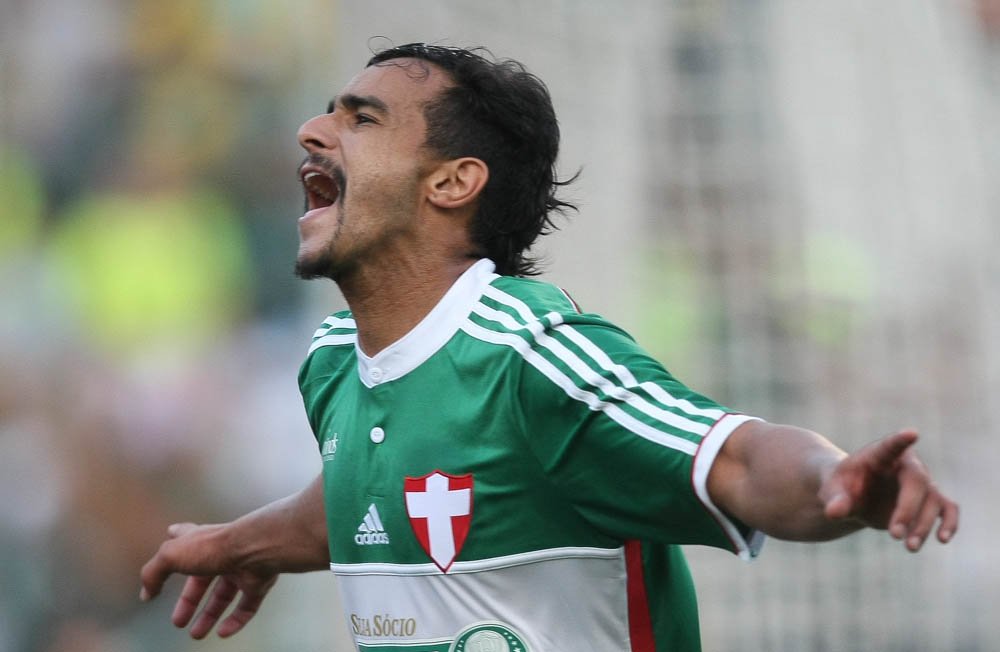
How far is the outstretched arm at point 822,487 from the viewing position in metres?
2.12

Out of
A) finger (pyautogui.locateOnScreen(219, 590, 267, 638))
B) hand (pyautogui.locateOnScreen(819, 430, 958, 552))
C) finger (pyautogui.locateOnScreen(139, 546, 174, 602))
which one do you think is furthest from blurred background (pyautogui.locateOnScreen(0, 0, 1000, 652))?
hand (pyautogui.locateOnScreen(819, 430, 958, 552))

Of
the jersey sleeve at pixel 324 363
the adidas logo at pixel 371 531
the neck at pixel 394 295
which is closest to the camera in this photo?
the adidas logo at pixel 371 531

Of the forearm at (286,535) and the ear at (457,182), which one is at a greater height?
the ear at (457,182)

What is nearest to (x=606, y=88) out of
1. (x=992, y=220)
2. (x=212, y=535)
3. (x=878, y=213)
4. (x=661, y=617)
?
(x=878, y=213)

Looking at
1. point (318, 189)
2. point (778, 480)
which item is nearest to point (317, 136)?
point (318, 189)

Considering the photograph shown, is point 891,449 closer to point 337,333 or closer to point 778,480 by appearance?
point 778,480

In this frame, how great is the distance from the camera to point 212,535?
12.7ft

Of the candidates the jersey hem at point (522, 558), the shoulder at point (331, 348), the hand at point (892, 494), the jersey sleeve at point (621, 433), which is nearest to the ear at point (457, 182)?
the shoulder at point (331, 348)

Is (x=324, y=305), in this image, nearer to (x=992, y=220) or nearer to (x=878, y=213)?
(x=878, y=213)

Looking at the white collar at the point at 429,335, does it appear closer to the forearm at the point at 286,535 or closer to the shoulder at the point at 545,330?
the shoulder at the point at 545,330

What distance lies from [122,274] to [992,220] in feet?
28.9

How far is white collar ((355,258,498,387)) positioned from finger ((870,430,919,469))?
119 cm

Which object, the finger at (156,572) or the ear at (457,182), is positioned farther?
the finger at (156,572)

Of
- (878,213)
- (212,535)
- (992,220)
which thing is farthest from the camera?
(992,220)
